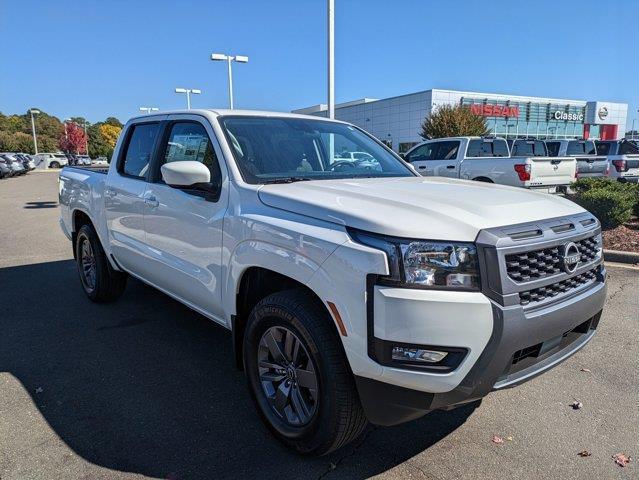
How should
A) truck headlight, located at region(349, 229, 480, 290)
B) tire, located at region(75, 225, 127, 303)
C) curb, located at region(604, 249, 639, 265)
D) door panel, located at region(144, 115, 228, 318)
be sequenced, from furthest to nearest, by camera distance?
curb, located at region(604, 249, 639, 265)
tire, located at region(75, 225, 127, 303)
door panel, located at region(144, 115, 228, 318)
truck headlight, located at region(349, 229, 480, 290)

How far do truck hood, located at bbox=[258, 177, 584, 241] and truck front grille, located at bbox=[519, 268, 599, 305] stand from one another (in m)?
0.34

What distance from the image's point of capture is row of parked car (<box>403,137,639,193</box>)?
1139 cm

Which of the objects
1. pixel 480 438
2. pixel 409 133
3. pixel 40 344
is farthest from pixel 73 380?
pixel 409 133

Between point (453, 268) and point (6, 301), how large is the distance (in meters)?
5.45

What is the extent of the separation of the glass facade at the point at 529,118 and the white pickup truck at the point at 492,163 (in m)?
35.3

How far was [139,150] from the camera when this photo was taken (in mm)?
4566

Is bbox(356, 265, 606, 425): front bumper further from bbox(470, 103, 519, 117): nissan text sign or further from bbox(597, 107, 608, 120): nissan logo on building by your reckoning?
bbox(597, 107, 608, 120): nissan logo on building

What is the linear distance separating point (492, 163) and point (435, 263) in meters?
10.5

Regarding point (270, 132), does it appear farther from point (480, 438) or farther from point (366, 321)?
point (480, 438)

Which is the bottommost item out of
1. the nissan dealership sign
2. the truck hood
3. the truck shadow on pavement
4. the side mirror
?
the truck shadow on pavement

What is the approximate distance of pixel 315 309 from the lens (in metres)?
2.57

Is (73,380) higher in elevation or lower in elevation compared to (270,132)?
lower

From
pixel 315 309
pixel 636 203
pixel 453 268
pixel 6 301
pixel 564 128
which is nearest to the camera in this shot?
pixel 453 268

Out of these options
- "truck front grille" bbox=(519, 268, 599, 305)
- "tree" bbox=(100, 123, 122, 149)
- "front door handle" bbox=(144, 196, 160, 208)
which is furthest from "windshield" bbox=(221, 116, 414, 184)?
"tree" bbox=(100, 123, 122, 149)
